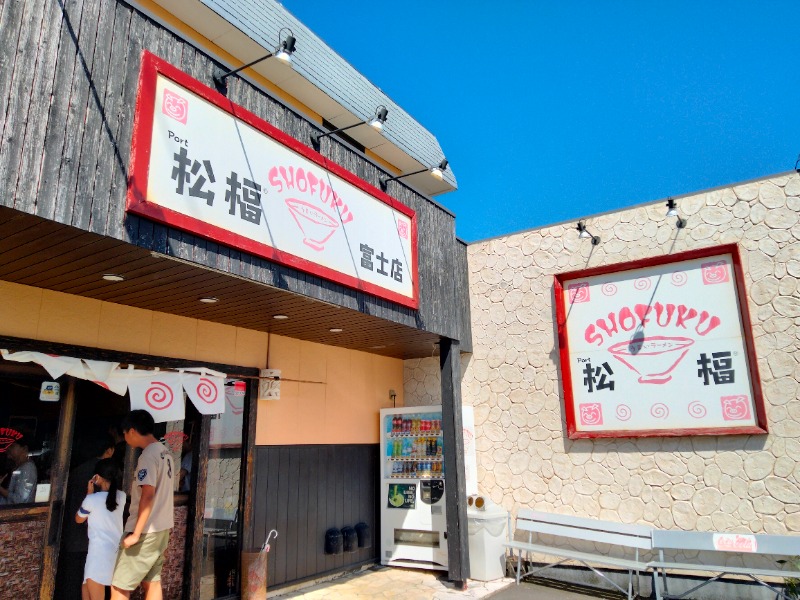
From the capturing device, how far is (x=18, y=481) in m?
4.38

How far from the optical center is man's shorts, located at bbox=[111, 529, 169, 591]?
4168 mm

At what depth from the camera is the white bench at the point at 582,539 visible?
244 inches

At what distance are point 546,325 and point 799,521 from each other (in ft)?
11.3

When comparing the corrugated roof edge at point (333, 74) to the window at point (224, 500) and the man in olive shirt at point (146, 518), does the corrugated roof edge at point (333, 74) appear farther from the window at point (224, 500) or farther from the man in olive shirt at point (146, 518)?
the man in olive shirt at point (146, 518)

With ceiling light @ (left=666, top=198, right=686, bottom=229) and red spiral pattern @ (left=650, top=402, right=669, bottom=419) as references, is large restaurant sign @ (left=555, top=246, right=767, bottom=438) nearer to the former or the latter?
red spiral pattern @ (left=650, top=402, right=669, bottom=419)

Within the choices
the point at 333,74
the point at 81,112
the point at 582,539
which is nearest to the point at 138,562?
the point at 81,112

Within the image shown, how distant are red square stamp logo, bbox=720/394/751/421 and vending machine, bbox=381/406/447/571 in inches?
131

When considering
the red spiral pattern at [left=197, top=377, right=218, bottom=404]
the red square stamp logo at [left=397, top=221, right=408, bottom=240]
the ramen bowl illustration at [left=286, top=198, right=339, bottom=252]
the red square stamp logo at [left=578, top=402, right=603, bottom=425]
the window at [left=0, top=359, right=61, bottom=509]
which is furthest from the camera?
the red square stamp logo at [left=578, top=402, right=603, bottom=425]

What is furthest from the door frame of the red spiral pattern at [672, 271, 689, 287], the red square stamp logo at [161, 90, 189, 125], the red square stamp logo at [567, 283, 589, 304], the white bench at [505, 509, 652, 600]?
the red spiral pattern at [672, 271, 689, 287]

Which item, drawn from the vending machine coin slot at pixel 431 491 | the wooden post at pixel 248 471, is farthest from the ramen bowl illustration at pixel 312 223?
the vending machine coin slot at pixel 431 491

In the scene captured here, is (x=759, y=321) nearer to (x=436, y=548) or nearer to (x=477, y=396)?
(x=477, y=396)

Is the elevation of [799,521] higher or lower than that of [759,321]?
lower

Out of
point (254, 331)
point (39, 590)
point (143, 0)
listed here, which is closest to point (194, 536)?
point (39, 590)

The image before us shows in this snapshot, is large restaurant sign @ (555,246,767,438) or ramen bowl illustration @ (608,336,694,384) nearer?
large restaurant sign @ (555,246,767,438)
